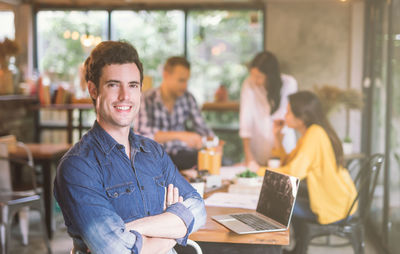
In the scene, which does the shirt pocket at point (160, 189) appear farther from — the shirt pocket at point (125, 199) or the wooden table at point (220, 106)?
the wooden table at point (220, 106)

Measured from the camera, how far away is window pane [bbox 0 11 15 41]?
5515 millimetres

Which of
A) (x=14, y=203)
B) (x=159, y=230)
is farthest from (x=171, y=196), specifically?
(x=14, y=203)

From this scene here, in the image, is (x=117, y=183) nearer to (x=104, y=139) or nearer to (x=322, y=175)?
(x=104, y=139)

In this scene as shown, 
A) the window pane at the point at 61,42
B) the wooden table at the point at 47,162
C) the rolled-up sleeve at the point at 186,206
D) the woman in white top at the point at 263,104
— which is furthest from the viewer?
the window pane at the point at 61,42

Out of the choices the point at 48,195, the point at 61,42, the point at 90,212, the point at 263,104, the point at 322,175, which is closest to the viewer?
the point at 90,212

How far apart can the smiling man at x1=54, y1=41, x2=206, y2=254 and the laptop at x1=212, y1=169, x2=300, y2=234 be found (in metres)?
0.21

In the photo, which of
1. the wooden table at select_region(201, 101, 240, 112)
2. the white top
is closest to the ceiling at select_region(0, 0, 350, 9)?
the wooden table at select_region(201, 101, 240, 112)

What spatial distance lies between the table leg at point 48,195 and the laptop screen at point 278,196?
269cm

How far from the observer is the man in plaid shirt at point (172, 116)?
136 inches

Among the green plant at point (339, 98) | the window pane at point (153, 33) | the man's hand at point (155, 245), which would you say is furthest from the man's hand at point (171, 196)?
the window pane at point (153, 33)

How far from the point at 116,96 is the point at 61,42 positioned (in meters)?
4.93

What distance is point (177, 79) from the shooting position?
3.53 m

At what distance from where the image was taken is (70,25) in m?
6.05

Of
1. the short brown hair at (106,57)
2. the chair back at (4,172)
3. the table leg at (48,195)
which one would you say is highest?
the short brown hair at (106,57)
